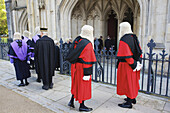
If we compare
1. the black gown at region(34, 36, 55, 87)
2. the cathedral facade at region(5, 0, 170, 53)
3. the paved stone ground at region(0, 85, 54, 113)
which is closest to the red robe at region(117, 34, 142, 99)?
the paved stone ground at region(0, 85, 54, 113)

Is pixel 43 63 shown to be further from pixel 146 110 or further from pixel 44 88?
pixel 146 110

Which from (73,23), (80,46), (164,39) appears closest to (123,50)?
(80,46)

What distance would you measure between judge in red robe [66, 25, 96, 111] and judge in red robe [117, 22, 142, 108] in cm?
68

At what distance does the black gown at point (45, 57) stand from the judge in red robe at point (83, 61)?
63.0 inches

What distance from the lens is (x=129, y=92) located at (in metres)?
2.83

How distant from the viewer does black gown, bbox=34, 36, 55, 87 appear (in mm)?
4043

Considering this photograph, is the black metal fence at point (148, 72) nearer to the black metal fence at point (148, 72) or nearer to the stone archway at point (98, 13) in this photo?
the black metal fence at point (148, 72)

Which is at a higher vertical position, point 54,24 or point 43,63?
point 54,24

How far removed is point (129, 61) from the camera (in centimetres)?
273

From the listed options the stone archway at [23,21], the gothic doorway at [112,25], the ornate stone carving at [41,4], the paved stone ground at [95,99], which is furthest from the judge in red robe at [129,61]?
the stone archway at [23,21]

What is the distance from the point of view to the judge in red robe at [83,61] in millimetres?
2611

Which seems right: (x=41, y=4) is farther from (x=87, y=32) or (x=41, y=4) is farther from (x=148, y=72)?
(x=148, y=72)

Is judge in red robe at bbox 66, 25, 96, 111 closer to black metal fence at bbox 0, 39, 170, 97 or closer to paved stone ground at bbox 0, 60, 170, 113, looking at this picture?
paved stone ground at bbox 0, 60, 170, 113

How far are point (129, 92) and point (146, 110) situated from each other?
0.59 m
